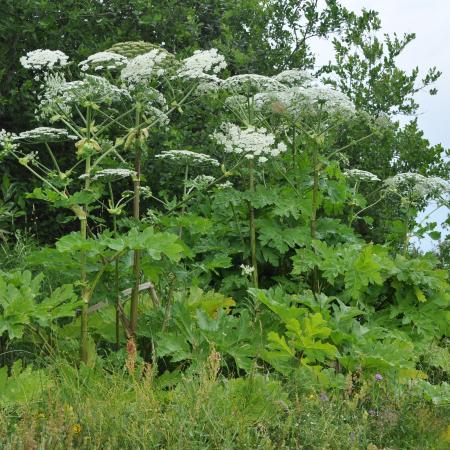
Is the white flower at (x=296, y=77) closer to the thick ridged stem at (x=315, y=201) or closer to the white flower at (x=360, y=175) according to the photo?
the thick ridged stem at (x=315, y=201)

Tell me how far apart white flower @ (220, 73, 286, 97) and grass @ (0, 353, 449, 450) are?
210 cm

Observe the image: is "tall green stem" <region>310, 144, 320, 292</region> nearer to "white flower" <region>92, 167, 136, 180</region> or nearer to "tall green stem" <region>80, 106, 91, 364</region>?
"white flower" <region>92, 167, 136, 180</region>

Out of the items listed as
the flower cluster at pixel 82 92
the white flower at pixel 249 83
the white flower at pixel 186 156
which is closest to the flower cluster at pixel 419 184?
the white flower at pixel 249 83

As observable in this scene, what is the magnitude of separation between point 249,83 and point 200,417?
261cm

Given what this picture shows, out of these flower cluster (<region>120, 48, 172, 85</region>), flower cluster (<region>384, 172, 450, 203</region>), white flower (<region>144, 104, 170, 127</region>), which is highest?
flower cluster (<region>120, 48, 172, 85</region>)

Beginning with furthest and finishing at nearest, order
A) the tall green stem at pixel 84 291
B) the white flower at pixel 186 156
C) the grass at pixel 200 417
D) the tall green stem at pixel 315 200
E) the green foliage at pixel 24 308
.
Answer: the tall green stem at pixel 315 200
the white flower at pixel 186 156
the tall green stem at pixel 84 291
the green foliage at pixel 24 308
the grass at pixel 200 417

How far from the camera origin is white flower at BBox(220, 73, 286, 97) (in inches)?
222

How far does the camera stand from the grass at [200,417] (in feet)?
12.3

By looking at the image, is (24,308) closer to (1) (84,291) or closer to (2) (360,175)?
(1) (84,291)

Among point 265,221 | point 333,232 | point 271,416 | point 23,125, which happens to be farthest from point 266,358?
point 23,125

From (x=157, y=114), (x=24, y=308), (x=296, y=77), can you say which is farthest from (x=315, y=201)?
(x=24, y=308)

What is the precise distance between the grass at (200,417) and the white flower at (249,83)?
6.89 feet

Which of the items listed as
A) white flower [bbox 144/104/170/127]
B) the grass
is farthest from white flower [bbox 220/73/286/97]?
the grass

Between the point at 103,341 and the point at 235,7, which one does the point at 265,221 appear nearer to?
the point at 103,341
